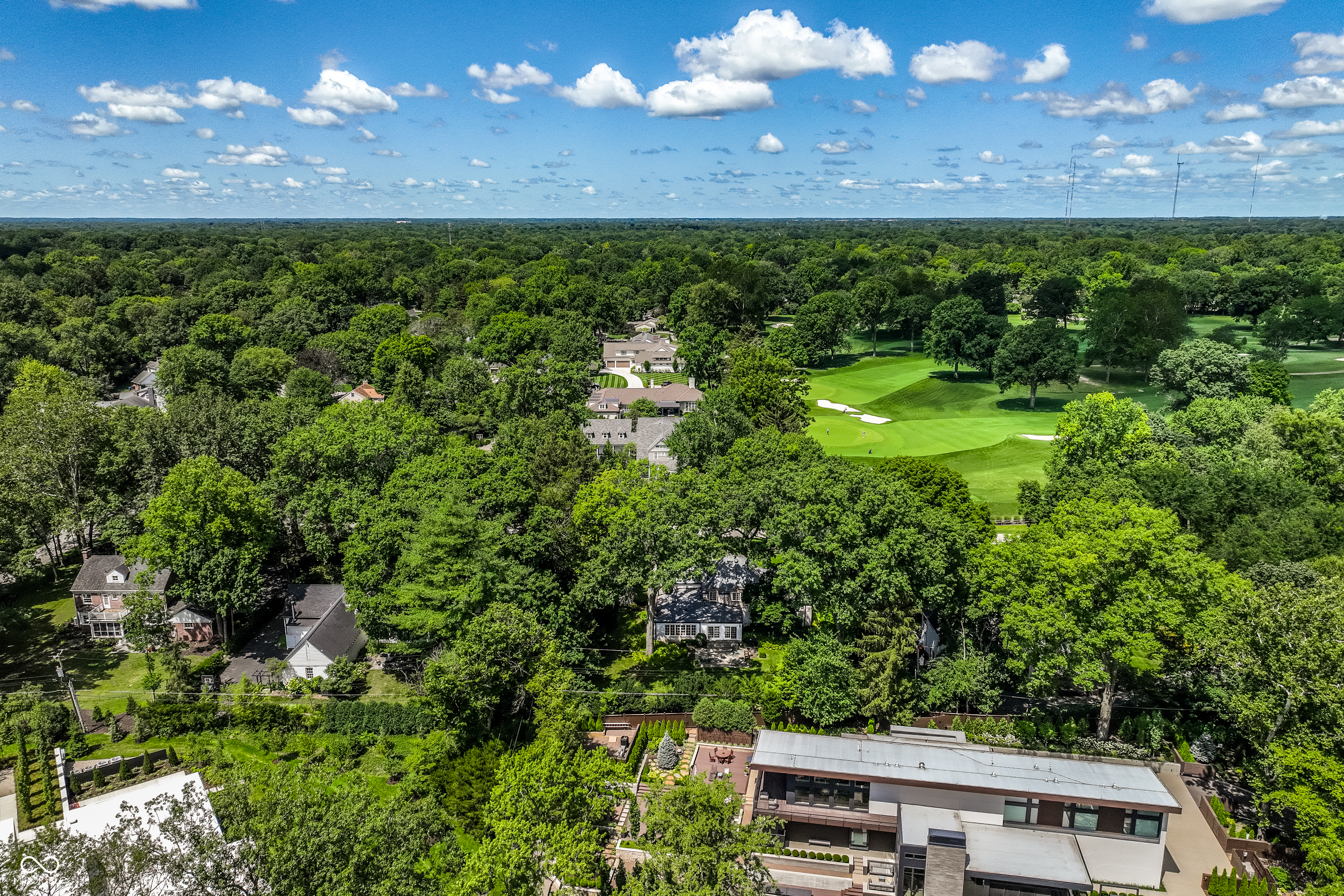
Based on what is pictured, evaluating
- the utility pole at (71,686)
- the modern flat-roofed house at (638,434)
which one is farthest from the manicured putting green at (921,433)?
the utility pole at (71,686)

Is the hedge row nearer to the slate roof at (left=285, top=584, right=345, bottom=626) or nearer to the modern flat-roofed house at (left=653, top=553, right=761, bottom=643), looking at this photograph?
the slate roof at (left=285, top=584, right=345, bottom=626)

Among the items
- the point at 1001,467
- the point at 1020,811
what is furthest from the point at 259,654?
the point at 1001,467

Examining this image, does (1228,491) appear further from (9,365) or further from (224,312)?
(224,312)

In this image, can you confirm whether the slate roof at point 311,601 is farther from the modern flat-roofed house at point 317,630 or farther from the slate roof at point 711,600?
the slate roof at point 711,600

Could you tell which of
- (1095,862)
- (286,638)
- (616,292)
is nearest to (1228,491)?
(1095,862)

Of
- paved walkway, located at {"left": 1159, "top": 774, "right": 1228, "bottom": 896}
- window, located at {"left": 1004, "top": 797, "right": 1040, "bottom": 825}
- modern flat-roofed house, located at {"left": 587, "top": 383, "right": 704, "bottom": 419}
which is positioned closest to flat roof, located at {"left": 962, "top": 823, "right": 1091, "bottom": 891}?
window, located at {"left": 1004, "top": 797, "right": 1040, "bottom": 825}
